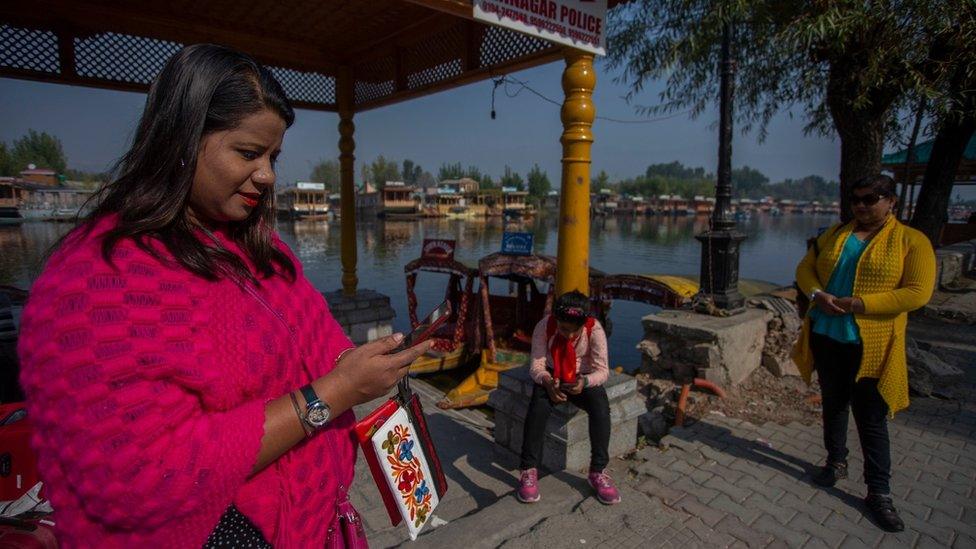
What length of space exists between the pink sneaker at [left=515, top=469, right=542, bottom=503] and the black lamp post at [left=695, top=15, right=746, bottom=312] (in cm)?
364

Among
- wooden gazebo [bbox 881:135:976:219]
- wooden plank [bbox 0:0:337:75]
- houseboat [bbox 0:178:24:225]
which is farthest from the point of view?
houseboat [bbox 0:178:24:225]

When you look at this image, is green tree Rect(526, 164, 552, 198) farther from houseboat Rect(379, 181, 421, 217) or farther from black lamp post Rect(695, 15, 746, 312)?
black lamp post Rect(695, 15, 746, 312)

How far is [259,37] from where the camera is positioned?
5.48m

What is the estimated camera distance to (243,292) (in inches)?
44.3

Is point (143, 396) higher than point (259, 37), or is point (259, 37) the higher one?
point (259, 37)

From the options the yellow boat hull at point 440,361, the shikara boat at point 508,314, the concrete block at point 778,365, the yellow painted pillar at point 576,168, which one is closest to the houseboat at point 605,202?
the shikara boat at point 508,314

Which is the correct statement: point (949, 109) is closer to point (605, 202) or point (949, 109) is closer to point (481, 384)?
point (481, 384)

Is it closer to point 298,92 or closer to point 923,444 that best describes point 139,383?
point 923,444

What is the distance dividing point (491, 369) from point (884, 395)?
632 centimetres

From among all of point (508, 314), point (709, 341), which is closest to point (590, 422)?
point (709, 341)

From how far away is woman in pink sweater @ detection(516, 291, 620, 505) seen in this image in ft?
10.1

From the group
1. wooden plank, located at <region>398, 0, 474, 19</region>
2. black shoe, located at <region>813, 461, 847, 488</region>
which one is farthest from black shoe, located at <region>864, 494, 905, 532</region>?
wooden plank, located at <region>398, 0, 474, 19</region>

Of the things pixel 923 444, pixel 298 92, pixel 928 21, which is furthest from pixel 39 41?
pixel 928 21

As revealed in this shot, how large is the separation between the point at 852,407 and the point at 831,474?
1.78 ft
